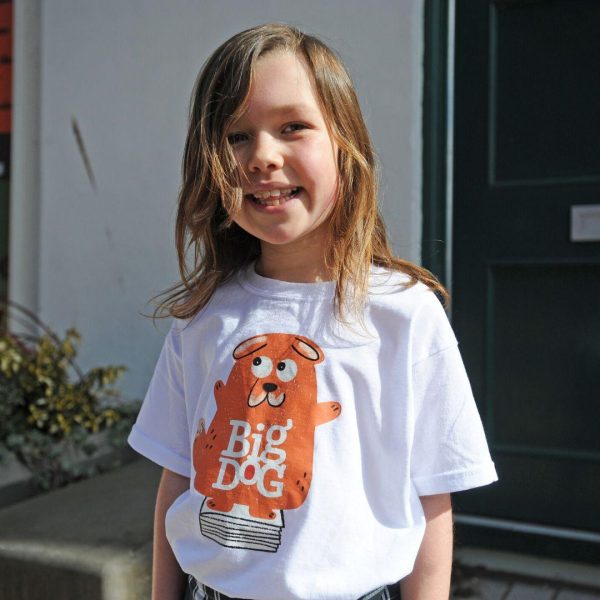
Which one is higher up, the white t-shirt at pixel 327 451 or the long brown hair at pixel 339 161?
the long brown hair at pixel 339 161

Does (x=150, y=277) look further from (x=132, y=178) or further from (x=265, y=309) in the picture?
(x=265, y=309)

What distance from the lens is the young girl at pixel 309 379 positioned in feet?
3.60

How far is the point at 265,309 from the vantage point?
1.23m

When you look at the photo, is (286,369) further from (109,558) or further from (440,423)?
(109,558)

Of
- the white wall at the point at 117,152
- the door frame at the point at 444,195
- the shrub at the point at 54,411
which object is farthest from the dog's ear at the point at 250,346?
the white wall at the point at 117,152

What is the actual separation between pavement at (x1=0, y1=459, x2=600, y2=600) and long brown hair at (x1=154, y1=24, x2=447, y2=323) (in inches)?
44.2

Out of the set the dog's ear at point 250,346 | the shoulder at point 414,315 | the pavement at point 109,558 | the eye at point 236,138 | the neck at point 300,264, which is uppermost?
the eye at point 236,138

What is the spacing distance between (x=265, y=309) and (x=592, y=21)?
2.07m

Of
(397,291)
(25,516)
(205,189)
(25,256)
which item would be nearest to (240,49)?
(205,189)

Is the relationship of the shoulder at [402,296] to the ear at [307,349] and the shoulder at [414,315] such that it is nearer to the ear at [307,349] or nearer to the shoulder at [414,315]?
the shoulder at [414,315]

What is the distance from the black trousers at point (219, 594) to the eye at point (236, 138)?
680 mm

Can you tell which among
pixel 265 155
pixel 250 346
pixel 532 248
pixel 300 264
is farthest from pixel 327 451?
pixel 532 248

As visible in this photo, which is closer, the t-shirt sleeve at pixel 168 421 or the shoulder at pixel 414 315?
the shoulder at pixel 414 315

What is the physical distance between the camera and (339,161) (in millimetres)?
1214
